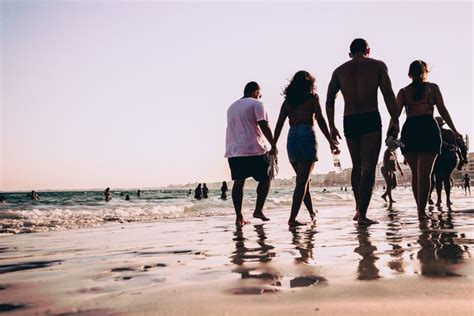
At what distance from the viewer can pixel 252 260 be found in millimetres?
2492

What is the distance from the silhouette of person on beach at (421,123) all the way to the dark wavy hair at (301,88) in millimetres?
1278

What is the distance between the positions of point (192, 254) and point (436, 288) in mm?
1819

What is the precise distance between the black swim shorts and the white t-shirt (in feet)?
4.56

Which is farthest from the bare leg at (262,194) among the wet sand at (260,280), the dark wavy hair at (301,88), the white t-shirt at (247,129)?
the wet sand at (260,280)

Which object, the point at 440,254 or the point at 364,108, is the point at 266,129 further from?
the point at 440,254

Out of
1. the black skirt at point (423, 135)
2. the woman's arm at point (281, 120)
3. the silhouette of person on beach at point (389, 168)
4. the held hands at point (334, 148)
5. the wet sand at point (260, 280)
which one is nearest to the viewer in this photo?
the wet sand at point (260, 280)

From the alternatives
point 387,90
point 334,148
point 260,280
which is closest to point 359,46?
point 387,90

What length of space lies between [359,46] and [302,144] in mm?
1399

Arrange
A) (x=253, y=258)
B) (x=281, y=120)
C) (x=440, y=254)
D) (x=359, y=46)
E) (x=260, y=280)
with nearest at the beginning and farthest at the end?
1. (x=260, y=280)
2. (x=440, y=254)
3. (x=253, y=258)
4. (x=359, y=46)
5. (x=281, y=120)

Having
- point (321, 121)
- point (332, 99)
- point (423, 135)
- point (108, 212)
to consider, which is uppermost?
point (332, 99)

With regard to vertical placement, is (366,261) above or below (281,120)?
below

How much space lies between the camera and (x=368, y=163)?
4.86 metres

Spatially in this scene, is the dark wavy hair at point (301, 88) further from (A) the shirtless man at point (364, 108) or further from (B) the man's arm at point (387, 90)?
(B) the man's arm at point (387, 90)

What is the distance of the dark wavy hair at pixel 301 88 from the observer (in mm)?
5426
